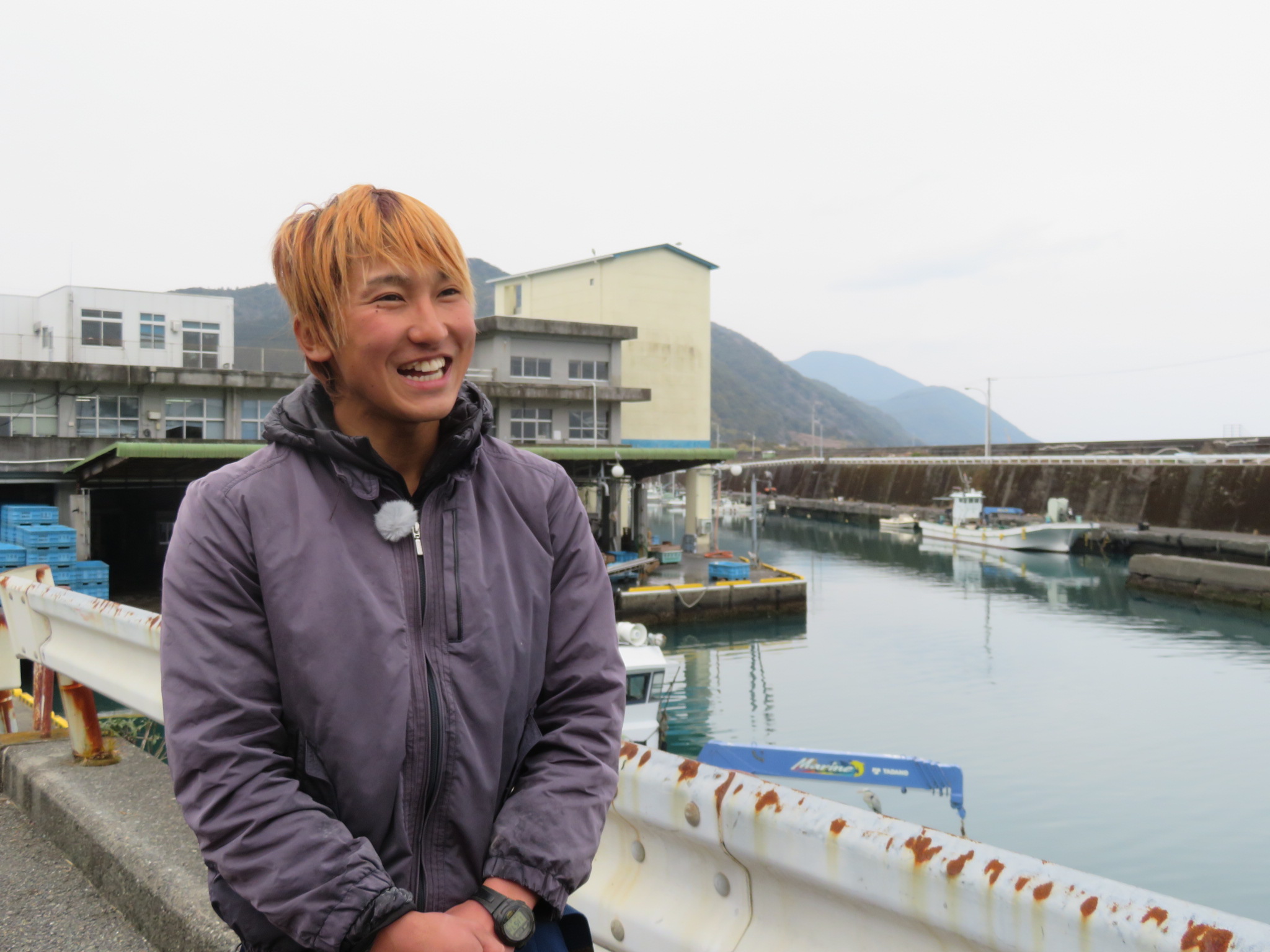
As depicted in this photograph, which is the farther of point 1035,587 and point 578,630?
point 1035,587

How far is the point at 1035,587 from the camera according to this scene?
35.2 meters

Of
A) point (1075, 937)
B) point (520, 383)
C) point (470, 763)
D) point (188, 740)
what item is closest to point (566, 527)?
point (470, 763)

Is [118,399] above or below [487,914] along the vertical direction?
above

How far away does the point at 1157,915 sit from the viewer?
137 cm

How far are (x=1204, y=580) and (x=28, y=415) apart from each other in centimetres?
3719

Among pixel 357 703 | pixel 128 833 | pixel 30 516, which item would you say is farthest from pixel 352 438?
pixel 30 516

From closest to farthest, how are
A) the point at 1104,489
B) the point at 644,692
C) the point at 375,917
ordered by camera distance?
the point at 375,917 → the point at 644,692 → the point at 1104,489

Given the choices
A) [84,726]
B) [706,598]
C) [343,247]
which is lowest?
[706,598]

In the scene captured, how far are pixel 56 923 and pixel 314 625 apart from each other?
6.87 feet

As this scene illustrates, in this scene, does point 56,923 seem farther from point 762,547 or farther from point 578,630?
point 762,547

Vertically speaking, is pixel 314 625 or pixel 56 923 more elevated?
pixel 314 625

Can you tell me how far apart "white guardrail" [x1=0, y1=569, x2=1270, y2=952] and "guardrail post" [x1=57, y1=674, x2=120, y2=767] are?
8.34 feet

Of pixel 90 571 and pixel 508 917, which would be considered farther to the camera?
pixel 90 571

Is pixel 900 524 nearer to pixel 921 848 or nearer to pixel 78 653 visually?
pixel 78 653
